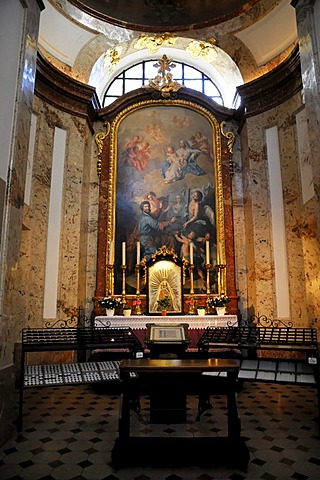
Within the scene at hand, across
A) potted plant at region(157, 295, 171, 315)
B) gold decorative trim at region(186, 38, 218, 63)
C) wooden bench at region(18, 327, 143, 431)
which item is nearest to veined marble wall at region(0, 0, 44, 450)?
wooden bench at region(18, 327, 143, 431)

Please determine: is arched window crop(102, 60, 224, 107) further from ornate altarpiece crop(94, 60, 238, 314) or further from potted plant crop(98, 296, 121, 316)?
potted plant crop(98, 296, 121, 316)

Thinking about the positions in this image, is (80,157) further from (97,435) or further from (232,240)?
(97,435)

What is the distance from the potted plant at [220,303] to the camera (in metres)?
9.36

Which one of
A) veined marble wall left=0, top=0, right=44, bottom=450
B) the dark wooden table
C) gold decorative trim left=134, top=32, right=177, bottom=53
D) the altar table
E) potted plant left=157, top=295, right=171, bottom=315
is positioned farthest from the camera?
gold decorative trim left=134, top=32, right=177, bottom=53

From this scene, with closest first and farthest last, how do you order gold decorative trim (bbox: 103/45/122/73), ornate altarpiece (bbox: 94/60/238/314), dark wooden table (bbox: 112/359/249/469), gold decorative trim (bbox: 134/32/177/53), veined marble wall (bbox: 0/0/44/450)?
dark wooden table (bbox: 112/359/249/469), veined marble wall (bbox: 0/0/44/450), ornate altarpiece (bbox: 94/60/238/314), gold decorative trim (bbox: 134/32/177/53), gold decorative trim (bbox: 103/45/122/73)

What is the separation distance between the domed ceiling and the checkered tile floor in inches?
343

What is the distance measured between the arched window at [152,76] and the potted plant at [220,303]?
6.55 metres

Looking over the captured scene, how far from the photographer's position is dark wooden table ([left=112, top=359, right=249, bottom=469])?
12.4ft

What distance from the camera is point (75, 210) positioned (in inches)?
381

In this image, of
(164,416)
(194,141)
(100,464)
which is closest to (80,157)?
(194,141)

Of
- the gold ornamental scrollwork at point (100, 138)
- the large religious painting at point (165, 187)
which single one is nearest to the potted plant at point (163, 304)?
the large religious painting at point (165, 187)

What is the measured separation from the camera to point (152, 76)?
12195 millimetres

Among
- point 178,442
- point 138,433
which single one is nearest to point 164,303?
point 138,433

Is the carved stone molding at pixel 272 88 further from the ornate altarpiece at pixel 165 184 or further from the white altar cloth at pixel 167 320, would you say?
the white altar cloth at pixel 167 320
